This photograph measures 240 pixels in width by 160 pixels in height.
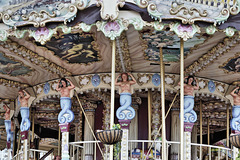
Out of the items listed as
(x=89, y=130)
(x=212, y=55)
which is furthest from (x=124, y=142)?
(x=89, y=130)

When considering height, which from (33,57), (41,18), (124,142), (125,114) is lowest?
(124,142)

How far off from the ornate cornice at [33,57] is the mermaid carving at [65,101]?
1.03 feet

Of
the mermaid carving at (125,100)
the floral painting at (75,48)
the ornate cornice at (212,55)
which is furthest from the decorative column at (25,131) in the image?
the ornate cornice at (212,55)

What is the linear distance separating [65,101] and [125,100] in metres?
1.81

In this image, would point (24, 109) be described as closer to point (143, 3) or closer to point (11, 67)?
point (11, 67)

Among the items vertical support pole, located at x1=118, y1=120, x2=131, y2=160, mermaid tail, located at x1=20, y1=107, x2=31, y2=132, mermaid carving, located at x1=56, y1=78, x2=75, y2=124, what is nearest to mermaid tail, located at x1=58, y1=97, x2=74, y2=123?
mermaid carving, located at x1=56, y1=78, x2=75, y2=124

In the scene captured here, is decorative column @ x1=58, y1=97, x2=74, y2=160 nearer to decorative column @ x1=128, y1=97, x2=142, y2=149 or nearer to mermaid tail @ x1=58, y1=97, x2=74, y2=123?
mermaid tail @ x1=58, y1=97, x2=74, y2=123

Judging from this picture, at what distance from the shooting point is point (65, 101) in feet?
56.0

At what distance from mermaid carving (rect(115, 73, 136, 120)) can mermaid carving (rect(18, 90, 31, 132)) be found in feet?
10.7

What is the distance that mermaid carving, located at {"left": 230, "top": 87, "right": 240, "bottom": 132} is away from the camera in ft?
57.1

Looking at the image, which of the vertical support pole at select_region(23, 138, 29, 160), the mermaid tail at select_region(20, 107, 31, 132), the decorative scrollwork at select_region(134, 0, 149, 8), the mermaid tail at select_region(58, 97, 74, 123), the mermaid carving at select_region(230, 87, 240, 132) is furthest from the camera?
the mermaid tail at select_region(20, 107, 31, 132)

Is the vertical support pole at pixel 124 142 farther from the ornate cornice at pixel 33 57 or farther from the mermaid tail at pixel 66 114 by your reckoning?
the ornate cornice at pixel 33 57

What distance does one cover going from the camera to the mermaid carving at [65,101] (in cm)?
1681

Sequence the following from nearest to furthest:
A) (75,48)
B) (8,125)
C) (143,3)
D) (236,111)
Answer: (143,3)
(75,48)
(236,111)
(8,125)
